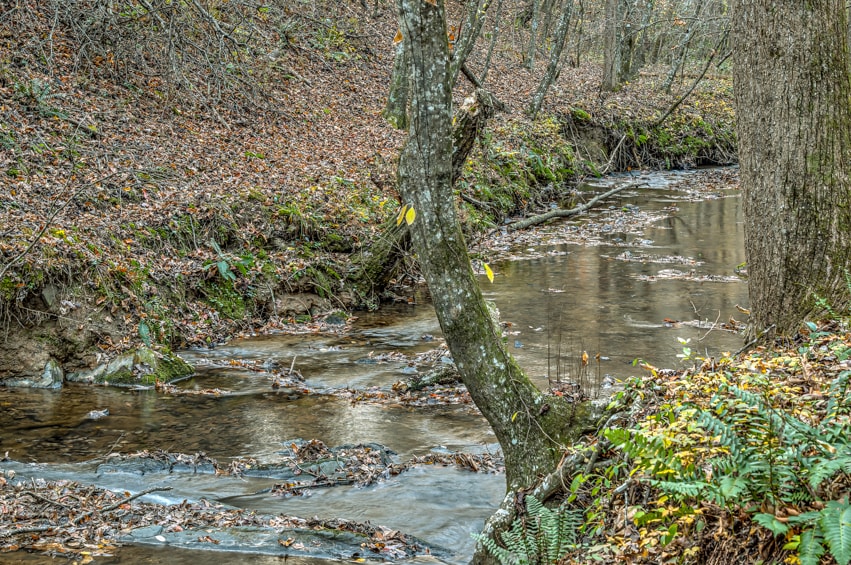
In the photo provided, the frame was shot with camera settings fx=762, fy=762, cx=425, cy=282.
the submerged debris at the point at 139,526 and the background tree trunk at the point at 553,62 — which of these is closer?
the submerged debris at the point at 139,526

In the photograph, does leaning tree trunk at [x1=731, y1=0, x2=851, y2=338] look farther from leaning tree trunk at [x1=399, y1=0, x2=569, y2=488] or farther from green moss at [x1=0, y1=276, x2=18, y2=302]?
green moss at [x1=0, y1=276, x2=18, y2=302]

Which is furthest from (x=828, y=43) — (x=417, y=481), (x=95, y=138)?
(x=95, y=138)

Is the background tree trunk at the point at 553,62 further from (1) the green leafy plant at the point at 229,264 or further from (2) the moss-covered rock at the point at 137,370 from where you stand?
(2) the moss-covered rock at the point at 137,370

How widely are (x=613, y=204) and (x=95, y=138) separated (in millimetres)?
13202

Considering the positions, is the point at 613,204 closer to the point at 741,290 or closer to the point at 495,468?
the point at 741,290

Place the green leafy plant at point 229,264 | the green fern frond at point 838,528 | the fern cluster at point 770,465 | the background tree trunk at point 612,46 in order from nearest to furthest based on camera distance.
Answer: the green fern frond at point 838,528, the fern cluster at point 770,465, the green leafy plant at point 229,264, the background tree trunk at point 612,46

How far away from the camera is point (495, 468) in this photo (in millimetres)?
6879

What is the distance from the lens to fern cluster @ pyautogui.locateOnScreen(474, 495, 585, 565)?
4230 mm

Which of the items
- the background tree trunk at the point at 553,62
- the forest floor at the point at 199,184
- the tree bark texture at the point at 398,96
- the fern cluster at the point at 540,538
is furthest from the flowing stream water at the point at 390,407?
the background tree trunk at the point at 553,62

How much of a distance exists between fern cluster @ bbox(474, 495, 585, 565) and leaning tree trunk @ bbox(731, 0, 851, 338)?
93.4 inches

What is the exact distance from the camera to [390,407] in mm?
8734

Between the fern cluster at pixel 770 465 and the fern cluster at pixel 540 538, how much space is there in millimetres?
581

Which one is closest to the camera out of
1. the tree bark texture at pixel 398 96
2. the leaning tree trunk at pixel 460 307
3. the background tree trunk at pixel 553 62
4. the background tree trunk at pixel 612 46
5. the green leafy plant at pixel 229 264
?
the leaning tree trunk at pixel 460 307

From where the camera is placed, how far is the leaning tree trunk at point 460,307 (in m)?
5.05
